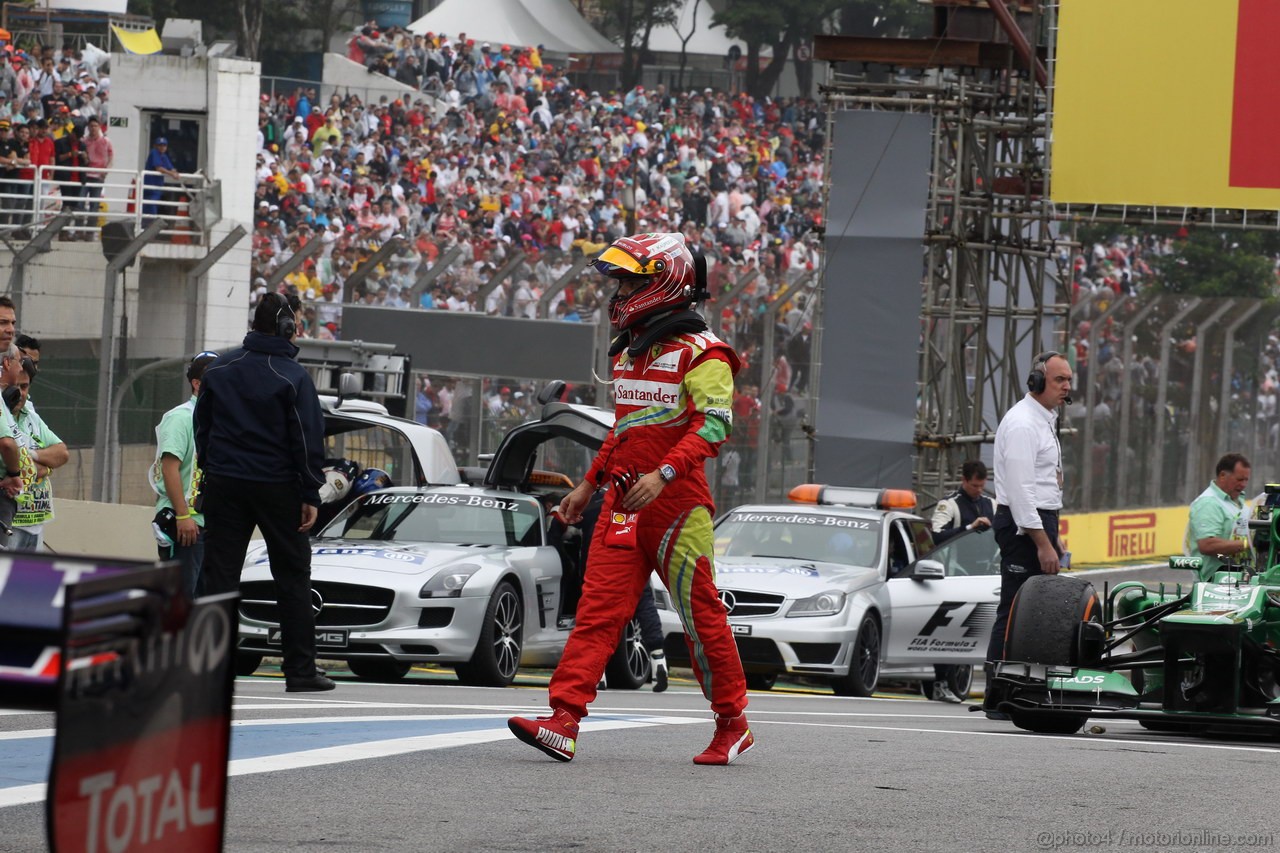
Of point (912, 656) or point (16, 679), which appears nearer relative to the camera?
point (16, 679)

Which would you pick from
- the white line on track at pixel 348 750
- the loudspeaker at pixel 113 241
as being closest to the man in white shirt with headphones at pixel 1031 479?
the white line on track at pixel 348 750

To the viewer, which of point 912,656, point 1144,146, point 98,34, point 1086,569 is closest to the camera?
point 912,656

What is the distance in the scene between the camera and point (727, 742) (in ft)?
21.9

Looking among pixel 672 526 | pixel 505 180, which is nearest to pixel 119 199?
pixel 505 180

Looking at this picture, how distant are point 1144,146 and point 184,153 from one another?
12904 mm

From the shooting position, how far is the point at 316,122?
28.2 metres

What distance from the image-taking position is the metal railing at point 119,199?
71.8ft

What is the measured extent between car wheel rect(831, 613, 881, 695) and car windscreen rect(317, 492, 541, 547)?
6.92 ft

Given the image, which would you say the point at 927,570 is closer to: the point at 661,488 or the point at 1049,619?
the point at 1049,619

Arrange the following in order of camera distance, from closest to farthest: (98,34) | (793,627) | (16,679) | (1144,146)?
1. (16,679)
2. (793,627)
3. (1144,146)
4. (98,34)

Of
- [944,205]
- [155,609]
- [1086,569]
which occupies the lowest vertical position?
[1086,569]

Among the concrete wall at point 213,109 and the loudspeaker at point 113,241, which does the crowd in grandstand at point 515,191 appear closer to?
the concrete wall at point 213,109

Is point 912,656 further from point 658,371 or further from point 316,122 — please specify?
point 316,122

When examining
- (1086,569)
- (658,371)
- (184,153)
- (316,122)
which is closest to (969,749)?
(658,371)
